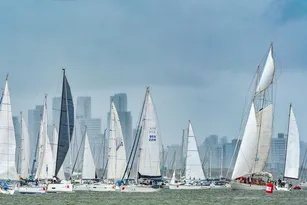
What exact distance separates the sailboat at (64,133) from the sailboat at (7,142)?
4837 mm

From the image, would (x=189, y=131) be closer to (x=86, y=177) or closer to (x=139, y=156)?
(x=86, y=177)

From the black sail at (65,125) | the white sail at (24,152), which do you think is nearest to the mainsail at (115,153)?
the white sail at (24,152)

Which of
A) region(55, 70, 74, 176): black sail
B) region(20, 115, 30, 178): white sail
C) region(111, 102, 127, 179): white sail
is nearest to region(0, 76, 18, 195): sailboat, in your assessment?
region(55, 70, 74, 176): black sail

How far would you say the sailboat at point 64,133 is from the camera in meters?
87.7

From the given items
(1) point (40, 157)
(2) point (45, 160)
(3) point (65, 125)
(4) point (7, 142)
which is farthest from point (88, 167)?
(4) point (7, 142)

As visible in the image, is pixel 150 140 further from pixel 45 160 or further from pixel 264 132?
pixel 264 132

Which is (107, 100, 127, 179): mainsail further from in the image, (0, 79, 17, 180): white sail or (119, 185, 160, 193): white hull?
(0, 79, 17, 180): white sail

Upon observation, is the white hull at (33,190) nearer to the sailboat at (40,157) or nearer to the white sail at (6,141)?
the sailboat at (40,157)

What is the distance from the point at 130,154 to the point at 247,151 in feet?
50.8

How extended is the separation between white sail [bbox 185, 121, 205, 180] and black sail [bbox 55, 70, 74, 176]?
156ft

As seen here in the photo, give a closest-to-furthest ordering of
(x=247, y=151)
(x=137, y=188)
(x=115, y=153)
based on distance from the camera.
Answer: (x=137, y=188)
(x=247, y=151)
(x=115, y=153)

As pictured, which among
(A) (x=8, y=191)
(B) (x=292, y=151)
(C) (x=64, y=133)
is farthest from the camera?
(B) (x=292, y=151)

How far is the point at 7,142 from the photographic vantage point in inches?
3492

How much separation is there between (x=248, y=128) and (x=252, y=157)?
4.04 meters
